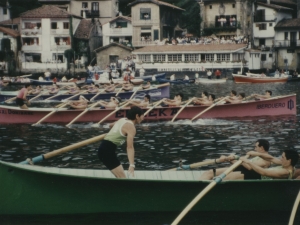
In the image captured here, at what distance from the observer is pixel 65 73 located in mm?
74688

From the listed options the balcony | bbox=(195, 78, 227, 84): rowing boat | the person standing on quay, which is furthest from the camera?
the balcony

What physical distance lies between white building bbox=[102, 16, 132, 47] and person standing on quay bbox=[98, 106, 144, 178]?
2716 inches

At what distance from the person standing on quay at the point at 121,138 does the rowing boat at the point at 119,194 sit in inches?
12.6

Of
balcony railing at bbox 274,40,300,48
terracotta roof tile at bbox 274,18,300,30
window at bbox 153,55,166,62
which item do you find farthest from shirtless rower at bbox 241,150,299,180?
terracotta roof tile at bbox 274,18,300,30

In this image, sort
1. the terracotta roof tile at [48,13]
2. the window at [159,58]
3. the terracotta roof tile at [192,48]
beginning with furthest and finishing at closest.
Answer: the terracotta roof tile at [48,13]
the window at [159,58]
the terracotta roof tile at [192,48]

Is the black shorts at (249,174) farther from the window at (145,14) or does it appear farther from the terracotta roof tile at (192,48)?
the window at (145,14)

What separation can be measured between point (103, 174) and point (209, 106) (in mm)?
14166

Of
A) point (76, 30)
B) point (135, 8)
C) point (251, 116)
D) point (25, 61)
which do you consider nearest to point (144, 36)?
point (135, 8)

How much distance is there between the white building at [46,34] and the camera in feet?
255

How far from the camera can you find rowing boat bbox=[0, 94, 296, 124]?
2659cm

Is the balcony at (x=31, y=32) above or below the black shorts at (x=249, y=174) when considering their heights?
above

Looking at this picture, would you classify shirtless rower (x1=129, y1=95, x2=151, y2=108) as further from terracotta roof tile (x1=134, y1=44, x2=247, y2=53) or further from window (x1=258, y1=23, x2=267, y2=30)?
window (x1=258, y1=23, x2=267, y2=30)

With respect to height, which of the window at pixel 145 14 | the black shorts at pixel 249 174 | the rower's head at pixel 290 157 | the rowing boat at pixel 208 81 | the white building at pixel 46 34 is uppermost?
the window at pixel 145 14

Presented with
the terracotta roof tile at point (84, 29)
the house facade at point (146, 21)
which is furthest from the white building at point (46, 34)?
the house facade at point (146, 21)
